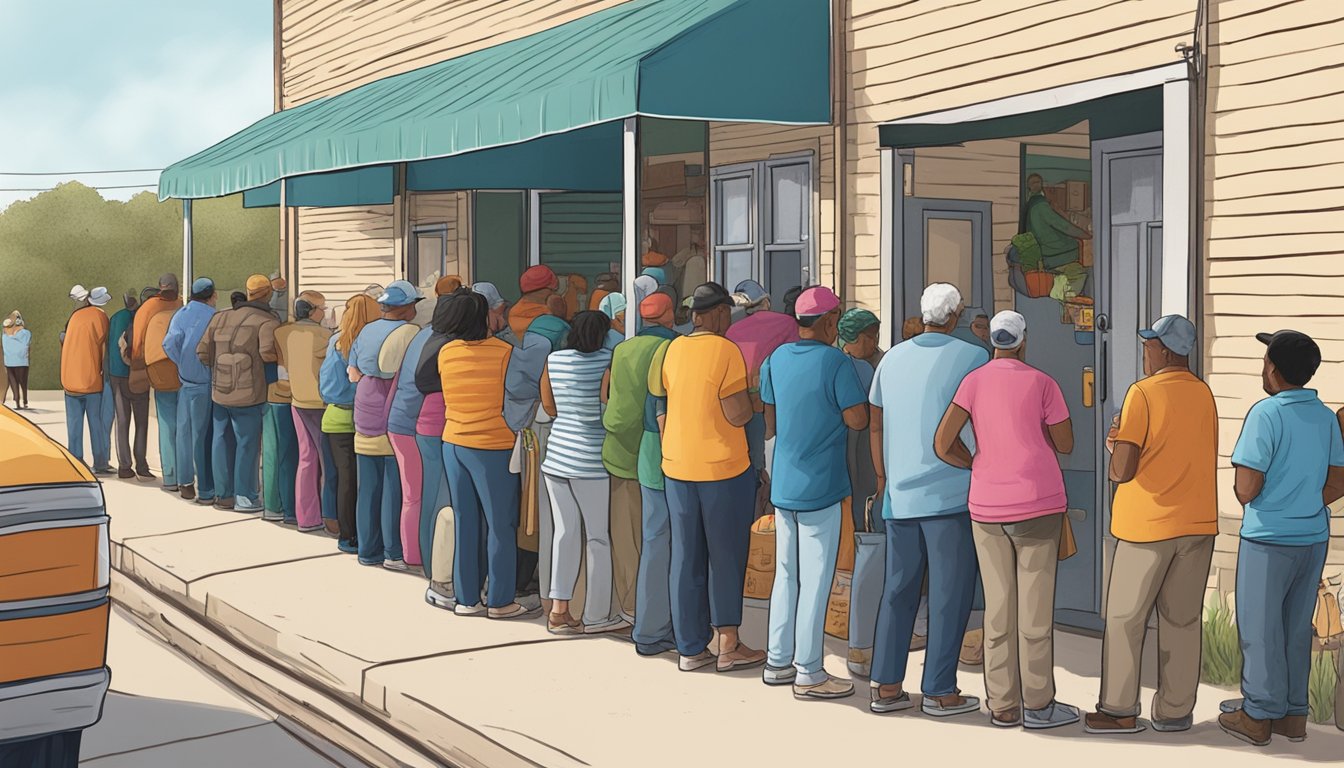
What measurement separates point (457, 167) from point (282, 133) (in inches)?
82.5

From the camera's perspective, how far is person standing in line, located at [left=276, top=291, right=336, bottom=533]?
11.5 m

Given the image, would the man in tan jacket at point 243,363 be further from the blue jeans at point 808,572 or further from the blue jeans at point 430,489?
the blue jeans at point 808,572

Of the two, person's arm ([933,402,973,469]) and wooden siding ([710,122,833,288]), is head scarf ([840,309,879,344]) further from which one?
wooden siding ([710,122,833,288])

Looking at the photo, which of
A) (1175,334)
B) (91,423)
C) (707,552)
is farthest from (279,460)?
(1175,334)

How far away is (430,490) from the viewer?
31.7ft

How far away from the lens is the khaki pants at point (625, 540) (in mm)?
8336

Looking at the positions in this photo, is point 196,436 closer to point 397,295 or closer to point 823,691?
point 397,295

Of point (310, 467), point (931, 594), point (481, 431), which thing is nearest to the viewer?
point (931, 594)

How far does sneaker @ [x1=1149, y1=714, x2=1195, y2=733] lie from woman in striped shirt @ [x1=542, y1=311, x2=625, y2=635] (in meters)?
3.14

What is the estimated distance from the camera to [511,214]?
16562 millimetres

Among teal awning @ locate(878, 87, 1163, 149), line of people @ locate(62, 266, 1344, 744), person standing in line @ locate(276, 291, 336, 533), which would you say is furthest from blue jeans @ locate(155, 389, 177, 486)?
teal awning @ locate(878, 87, 1163, 149)

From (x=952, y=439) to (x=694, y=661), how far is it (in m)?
2.04

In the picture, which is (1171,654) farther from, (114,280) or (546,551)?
(114,280)

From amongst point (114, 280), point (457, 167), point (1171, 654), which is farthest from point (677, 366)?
point (114, 280)
